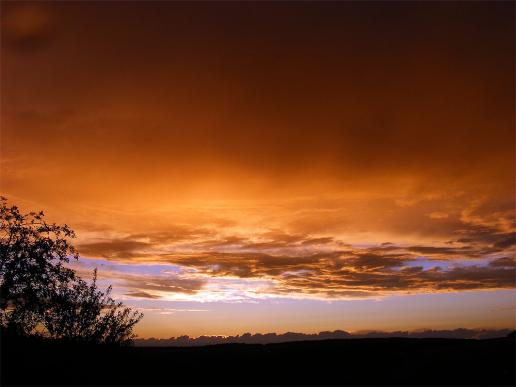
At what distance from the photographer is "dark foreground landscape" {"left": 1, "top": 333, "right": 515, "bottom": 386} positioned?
1812cm

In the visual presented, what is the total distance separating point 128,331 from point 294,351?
1512cm

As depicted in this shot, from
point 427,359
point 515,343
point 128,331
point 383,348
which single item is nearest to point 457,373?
point 427,359

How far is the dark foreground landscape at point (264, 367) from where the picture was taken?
18.1m

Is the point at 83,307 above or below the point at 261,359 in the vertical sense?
above

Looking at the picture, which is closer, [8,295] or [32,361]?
[32,361]

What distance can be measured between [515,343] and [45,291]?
1149 inches

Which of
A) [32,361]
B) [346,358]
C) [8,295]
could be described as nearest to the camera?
[32,361]

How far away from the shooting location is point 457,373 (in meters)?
17.7

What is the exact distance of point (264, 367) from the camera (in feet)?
72.3

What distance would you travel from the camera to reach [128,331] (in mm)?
35531

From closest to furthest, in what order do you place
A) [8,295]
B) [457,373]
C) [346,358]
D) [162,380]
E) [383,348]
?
[457,373], [162,380], [346,358], [383,348], [8,295]

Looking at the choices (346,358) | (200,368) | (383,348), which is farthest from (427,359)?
(200,368)

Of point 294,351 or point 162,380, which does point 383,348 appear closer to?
point 294,351

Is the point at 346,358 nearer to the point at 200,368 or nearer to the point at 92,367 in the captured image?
the point at 200,368
